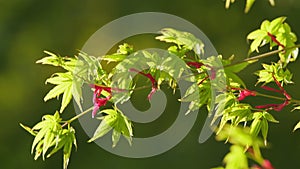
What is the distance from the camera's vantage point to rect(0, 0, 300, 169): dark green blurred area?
3217 millimetres

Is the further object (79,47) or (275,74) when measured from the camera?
(79,47)

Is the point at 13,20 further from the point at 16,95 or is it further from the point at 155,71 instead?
the point at 155,71

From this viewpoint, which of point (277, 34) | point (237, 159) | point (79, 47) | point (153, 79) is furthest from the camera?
point (79, 47)

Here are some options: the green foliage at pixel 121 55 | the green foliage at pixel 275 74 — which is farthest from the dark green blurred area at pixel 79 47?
the green foliage at pixel 121 55

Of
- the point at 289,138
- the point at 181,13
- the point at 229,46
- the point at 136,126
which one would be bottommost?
the point at 289,138

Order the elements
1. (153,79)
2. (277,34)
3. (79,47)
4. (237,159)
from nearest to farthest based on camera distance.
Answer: (237,159) → (153,79) → (277,34) → (79,47)

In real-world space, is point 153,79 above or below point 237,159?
above

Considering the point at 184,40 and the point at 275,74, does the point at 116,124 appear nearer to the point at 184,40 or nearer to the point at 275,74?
the point at 184,40

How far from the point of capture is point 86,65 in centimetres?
100

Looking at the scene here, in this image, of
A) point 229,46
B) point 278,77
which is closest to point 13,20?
point 229,46

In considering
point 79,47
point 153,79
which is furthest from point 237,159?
point 79,47

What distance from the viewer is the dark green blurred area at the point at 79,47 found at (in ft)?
10.6

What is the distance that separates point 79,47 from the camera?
10.8 ft

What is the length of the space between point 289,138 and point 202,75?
2.33m
